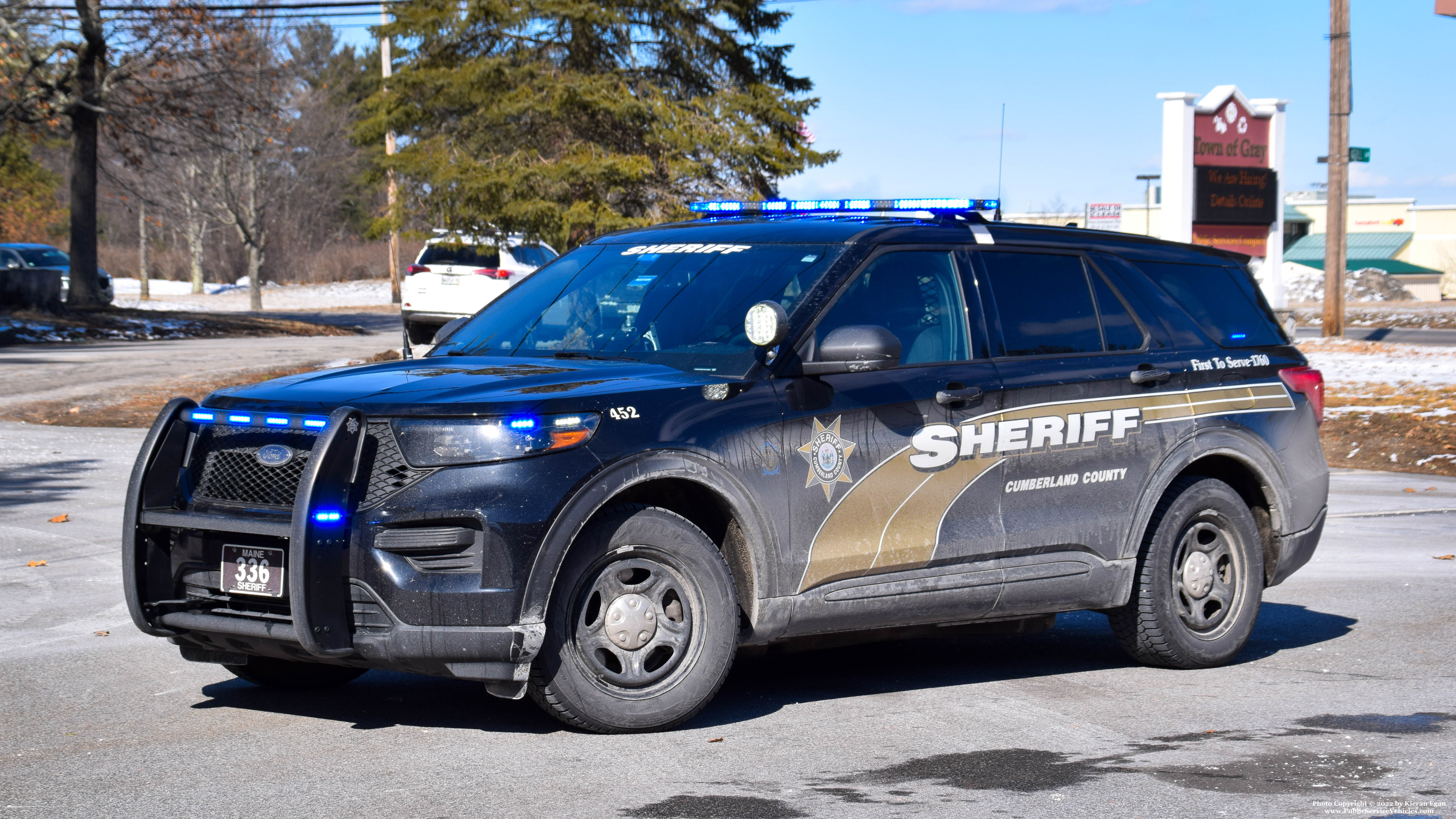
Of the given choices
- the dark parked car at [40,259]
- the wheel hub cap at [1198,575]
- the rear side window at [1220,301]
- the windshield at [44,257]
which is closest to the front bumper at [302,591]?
the wheel hub cap at [1198,575]

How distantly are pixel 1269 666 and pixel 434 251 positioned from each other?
57.3ft

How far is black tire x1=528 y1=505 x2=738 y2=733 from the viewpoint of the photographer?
496 centimetres

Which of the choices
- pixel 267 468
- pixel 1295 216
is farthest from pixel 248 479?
pixel 1295 216

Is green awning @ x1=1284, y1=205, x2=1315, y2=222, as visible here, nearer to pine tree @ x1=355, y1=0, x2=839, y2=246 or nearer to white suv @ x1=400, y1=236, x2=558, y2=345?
pine tree @ x1=355, y1=0, x2=839, y2=246

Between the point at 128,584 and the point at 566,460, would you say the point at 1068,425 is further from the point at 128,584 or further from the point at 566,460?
the point at 128,584

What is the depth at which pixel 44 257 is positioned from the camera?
1491 inches

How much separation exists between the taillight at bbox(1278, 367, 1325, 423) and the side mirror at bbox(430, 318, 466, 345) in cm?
376

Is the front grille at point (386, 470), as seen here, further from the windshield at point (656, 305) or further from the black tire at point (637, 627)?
the windshield at point (656, 305)

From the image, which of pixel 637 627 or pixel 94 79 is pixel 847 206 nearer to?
pixel 637 627

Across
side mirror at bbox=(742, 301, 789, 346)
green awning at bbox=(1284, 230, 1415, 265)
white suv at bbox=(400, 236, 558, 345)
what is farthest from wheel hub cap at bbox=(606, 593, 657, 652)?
green awning at bbox=(1284, 230, 1415, 265)

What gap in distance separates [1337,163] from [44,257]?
3001 centimetres

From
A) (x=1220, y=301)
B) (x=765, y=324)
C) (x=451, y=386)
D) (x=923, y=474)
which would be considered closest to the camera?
(x=451, y=386)

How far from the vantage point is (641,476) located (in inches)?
197

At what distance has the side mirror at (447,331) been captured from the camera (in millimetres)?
6504
